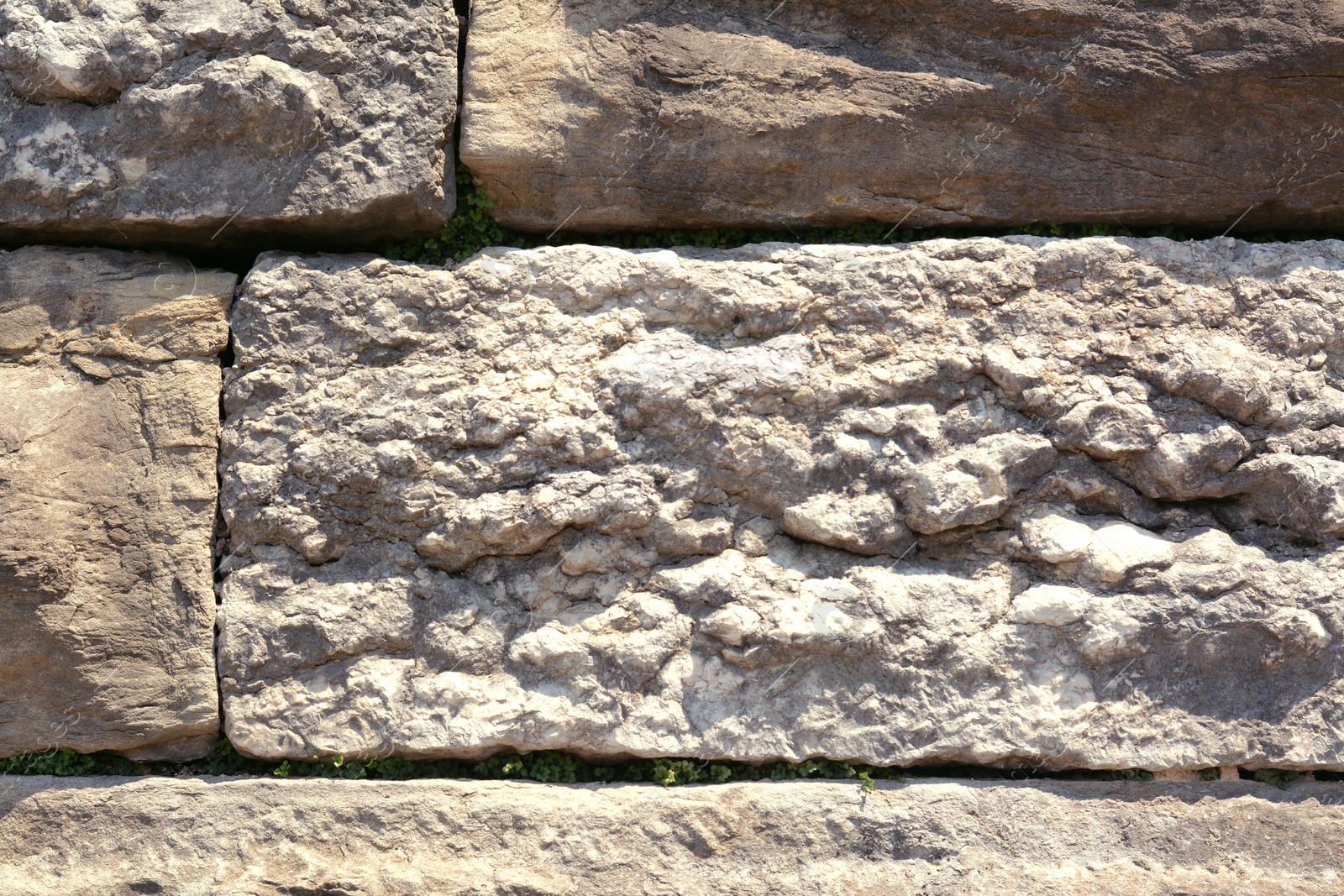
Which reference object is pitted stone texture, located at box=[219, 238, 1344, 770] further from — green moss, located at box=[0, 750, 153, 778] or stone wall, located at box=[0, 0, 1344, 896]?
green moss, located at box=[0, 750, 153, 778]

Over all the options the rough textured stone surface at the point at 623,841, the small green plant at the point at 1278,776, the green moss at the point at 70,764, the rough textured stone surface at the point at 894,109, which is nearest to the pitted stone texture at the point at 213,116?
the rough textured stone surface at the point at 894,109

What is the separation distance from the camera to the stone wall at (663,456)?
2262 millimetres

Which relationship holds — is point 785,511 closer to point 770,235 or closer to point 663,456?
point 663,456

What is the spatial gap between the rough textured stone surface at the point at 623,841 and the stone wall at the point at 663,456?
0.01 meters

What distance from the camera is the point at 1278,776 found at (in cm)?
239

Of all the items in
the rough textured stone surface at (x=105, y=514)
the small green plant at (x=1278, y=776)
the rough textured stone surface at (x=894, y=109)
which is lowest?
the small green plant at (x=1278, y=776)

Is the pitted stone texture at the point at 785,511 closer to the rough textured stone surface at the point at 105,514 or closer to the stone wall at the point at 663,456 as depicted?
the stone wall at the point at 663,456

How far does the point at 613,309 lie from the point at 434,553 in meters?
0.81

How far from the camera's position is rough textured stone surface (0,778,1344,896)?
7.22 ft

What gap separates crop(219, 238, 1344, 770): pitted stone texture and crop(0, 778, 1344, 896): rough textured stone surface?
13cm

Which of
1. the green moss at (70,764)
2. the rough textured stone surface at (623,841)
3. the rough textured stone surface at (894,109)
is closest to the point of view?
the rough textured stone surface at (623,841)

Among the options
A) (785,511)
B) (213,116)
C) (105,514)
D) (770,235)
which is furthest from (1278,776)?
(213,116)

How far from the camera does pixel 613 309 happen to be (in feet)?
8.00

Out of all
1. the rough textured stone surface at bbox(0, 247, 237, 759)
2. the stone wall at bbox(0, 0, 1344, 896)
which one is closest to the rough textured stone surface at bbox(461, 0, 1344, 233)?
the stone wall at bbox(0, 0, 1344, 896)
